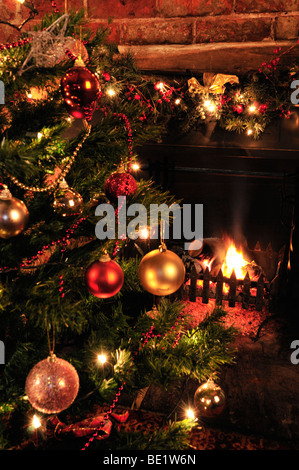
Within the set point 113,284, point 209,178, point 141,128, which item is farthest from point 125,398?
point 209,178

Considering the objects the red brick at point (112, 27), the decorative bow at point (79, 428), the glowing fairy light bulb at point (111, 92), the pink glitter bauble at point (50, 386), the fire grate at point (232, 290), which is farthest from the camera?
the fire grate at point (232, 290)

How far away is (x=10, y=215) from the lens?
863 mm

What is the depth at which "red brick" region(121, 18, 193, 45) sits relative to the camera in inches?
68.2

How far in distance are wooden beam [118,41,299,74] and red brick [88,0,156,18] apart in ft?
0.48

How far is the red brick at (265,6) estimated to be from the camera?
5.28ft

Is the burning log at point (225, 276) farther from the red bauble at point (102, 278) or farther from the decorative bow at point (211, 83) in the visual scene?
the red bauble at point (102, 278)

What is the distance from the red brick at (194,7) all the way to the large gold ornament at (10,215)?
1348mm

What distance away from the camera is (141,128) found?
1232mm

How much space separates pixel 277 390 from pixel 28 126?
2.00 metres

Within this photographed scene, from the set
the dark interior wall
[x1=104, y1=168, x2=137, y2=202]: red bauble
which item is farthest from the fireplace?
[x1=104, y1=168, x2=137, y2=202]: red bauble

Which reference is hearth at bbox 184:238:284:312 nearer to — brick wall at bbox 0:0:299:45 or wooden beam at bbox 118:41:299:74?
wooden beam at bbox 118:41:299:74

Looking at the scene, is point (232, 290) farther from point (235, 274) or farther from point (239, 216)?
point (239, 216)

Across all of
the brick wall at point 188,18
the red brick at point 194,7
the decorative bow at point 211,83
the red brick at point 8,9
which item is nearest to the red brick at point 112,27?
the brick wall at point 188,18
